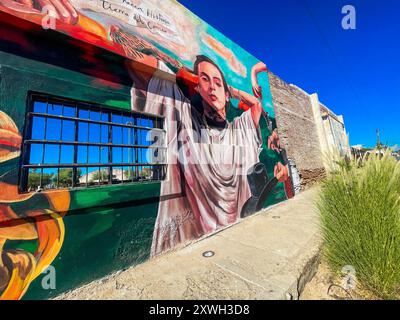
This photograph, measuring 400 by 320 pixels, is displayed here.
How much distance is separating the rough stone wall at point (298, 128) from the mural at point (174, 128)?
229 cm

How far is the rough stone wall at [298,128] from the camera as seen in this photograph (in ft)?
29.9

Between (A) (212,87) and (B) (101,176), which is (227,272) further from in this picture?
(A) (212,87)

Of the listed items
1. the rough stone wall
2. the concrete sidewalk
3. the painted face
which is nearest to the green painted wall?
the concrete sidewalk

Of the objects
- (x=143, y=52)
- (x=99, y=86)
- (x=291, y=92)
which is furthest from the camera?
(x=291, y=92)

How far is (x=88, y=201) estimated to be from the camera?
109 inches

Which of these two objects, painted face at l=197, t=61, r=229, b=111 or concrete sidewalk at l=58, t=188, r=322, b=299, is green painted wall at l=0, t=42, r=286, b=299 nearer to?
concrete sidewalk at l=58, t=188, r=322, b=299

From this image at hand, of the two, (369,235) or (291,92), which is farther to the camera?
(291,92)

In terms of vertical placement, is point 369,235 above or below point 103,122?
below

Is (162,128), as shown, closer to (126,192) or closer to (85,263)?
(126,192)

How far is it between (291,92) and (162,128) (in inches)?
377

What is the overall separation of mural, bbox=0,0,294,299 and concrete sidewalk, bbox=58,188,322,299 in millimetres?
500
